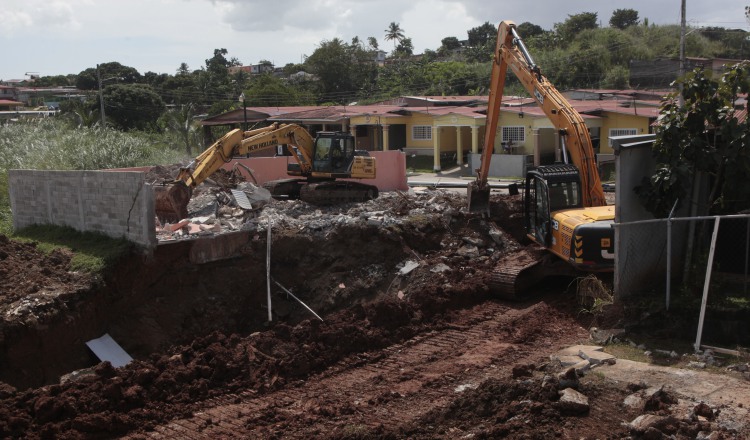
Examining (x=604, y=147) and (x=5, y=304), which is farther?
(x=604, y=147)

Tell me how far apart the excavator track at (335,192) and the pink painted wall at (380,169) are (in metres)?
3.52

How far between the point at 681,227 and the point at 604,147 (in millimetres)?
24551

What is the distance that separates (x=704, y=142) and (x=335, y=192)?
1309cm

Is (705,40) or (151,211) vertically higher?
(705,40)

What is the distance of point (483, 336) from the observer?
12812 mm

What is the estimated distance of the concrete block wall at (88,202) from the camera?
50.8ft

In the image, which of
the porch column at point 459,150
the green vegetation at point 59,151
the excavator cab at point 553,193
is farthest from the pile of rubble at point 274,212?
the porch column at point 459,150

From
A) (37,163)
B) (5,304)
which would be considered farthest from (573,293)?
(37,163)

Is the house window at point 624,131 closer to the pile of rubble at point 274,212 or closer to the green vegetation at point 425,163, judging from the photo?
the green vegetation at point 425,163

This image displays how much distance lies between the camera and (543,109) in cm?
1677

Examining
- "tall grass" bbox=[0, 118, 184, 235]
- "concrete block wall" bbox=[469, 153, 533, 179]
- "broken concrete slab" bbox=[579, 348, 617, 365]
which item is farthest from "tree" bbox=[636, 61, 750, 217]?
"concrete block wall" bbox=[469, 153, 533, 179]

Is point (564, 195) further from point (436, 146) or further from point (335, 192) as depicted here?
point (436, 146)

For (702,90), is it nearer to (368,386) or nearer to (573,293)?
(573,293)

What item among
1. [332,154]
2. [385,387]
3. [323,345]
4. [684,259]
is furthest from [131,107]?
[684,259]
